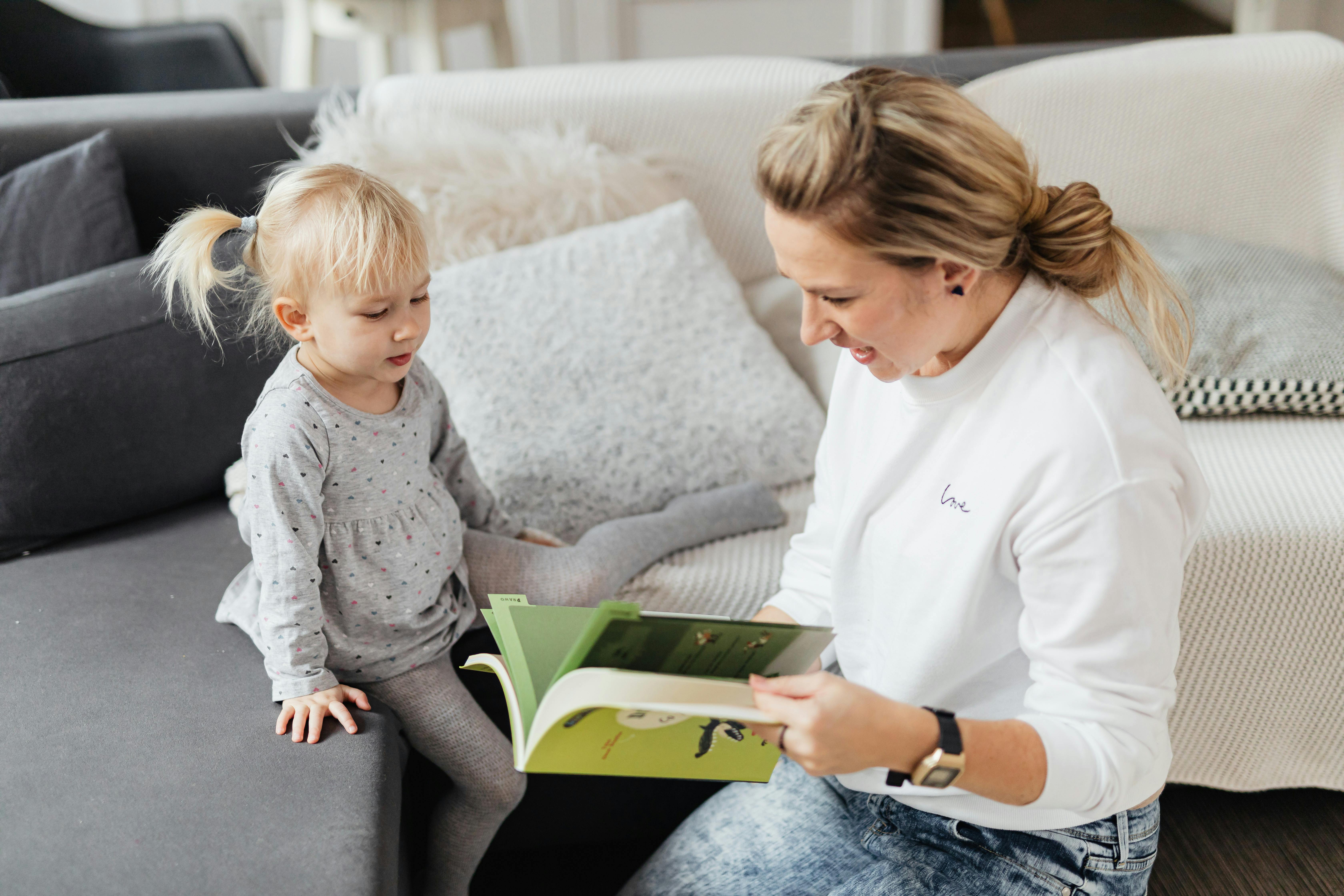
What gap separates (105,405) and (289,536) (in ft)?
1.51

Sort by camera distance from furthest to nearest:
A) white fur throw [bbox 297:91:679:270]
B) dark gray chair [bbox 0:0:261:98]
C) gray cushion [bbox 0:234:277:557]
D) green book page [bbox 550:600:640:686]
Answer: dark gray chair [bbox 0:0:261:98] < white fur throw [bbox 297:91:679:270] < gray cushion [bbox 0:234:277:557] < green book page [bbox 550:600:640:686]

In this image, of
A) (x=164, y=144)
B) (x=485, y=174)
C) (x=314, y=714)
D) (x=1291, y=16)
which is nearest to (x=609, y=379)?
(x=485, y=174)

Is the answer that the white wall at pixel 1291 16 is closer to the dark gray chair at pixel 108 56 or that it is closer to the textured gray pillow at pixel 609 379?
the textured gray pillow at pixel 609 379

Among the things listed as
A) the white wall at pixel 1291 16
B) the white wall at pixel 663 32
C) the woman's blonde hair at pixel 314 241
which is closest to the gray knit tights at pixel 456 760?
the woman's blonde hair at pixel 314 241

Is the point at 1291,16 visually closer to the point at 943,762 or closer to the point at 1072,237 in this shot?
the point at 1072,237

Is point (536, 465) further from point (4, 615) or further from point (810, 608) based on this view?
point (4, 615)

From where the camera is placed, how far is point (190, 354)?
1.32m

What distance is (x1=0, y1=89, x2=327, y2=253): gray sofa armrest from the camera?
5.14ft

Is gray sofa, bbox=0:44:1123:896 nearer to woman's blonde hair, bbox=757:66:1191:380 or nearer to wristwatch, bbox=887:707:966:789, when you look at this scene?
wristwatch, bbox=887:707:966:789

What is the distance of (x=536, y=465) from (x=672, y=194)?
0.62m

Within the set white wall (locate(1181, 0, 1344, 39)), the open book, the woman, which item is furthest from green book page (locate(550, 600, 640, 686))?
white wall (locate(1181, 0, 1344, 39))

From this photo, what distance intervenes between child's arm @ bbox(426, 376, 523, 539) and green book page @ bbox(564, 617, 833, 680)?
19.6 inches

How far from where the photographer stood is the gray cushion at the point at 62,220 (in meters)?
1.44

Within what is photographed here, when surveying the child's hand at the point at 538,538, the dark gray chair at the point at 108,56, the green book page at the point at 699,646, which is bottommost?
the child's hand at the point at 538,538
